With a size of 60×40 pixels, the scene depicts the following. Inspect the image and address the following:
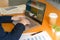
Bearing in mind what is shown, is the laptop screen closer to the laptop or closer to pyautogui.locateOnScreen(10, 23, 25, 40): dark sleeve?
the laptop

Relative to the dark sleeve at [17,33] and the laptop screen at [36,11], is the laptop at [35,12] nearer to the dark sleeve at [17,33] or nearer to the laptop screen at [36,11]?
the laptop screen at [36,11]

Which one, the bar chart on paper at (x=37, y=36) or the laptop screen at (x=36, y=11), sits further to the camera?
the laptop screen at (x=36, y=11)

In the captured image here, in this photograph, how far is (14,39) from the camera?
89 cm

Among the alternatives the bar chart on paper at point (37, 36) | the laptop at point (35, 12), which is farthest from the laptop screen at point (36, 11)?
the bar chart on paper at point (37, 36)

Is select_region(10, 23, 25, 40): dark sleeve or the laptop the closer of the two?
select_region(10, 23, 25, 40): dark sleeve

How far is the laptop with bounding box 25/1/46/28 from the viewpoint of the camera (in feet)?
3.64

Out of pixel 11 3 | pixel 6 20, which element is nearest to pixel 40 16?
pixel 6 20

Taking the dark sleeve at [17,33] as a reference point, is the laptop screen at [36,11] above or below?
above

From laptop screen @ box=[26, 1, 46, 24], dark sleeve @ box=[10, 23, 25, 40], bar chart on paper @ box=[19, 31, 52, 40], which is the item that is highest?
laptop screen @ box=[26, 1, 46, 24]

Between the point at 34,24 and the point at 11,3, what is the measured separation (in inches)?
35.7

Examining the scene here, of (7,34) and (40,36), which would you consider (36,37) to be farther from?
(7,34)

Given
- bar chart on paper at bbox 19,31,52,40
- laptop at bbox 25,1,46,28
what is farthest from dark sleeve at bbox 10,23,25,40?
laptop at bbox 25,1,46,28

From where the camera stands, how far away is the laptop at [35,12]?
1.11 meters

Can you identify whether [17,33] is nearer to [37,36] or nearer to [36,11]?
[37,36]
